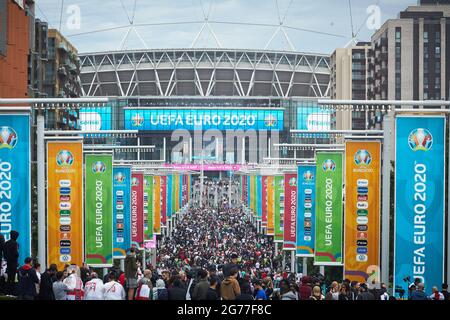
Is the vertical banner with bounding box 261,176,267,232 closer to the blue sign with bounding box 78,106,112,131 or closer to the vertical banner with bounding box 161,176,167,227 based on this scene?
the vertical banner with bounding box 161,176,167,227

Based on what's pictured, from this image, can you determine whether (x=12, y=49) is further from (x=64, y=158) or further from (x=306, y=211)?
(x=64, y=158)

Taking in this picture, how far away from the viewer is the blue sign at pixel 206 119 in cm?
16075

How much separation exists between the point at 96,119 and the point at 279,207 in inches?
4437

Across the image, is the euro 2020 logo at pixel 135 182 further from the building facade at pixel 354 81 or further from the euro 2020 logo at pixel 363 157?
the building facade at pixel 354 81

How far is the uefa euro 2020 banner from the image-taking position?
65.3 ft

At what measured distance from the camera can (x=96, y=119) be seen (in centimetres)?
15588

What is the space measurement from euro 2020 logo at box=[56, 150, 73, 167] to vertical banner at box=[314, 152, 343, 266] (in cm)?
745

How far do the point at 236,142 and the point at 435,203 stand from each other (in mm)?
146861

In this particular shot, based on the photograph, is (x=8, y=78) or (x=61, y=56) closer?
(x=8, y=78)
